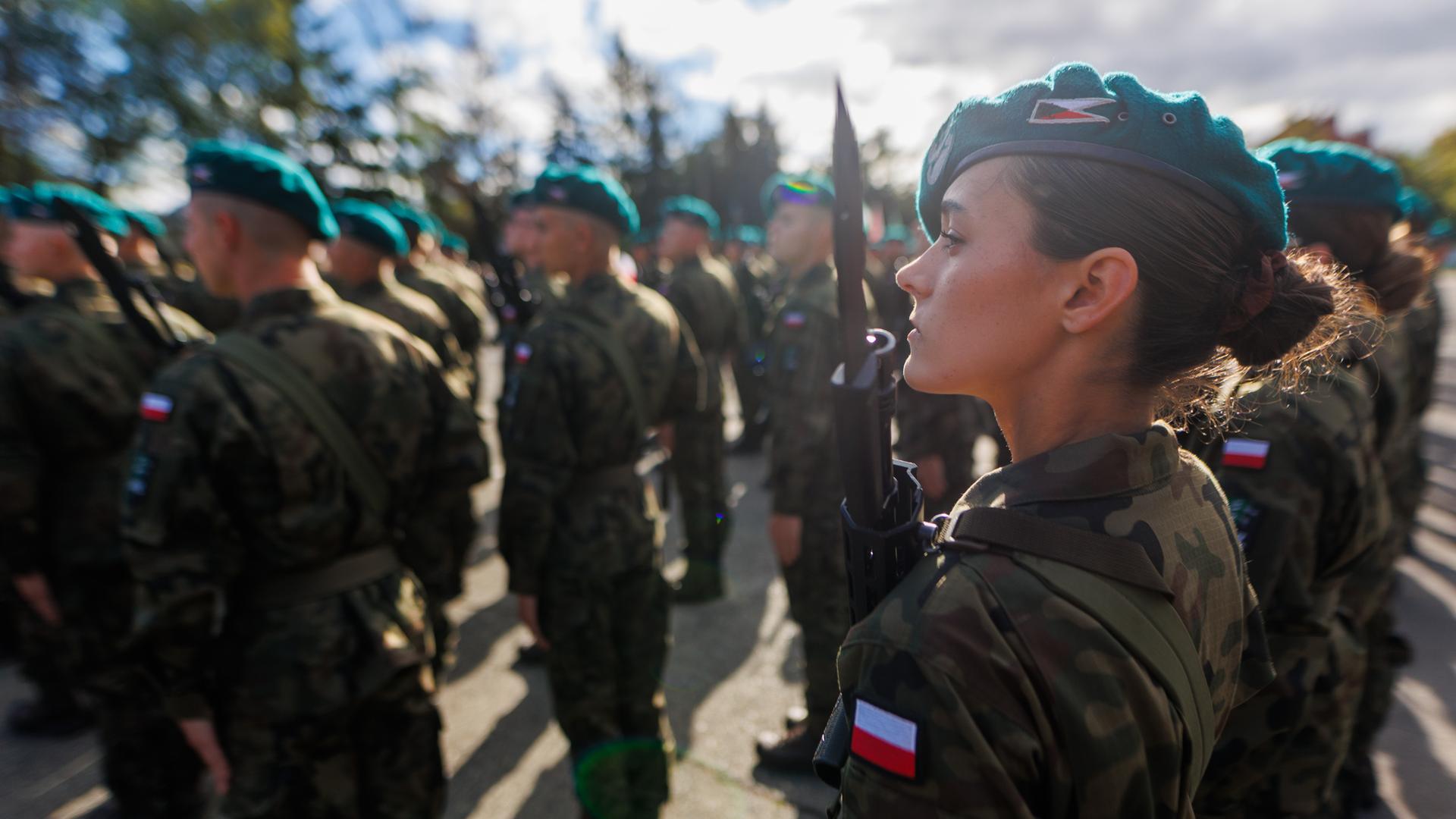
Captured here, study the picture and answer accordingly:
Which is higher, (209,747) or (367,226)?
(367,226)

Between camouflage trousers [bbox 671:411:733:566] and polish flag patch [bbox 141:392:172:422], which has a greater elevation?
polish flag patch [bbox 141:392:172:422]

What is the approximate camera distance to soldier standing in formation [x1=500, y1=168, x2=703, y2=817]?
2.65 metres

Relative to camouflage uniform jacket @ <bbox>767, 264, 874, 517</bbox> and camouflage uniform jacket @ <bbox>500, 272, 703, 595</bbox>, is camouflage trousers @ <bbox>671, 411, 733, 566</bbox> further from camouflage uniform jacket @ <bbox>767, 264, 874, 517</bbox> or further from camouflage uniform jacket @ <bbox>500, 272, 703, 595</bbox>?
camouflage uniform jacket @ <bbox>500, 272, 703, 595</bbox>

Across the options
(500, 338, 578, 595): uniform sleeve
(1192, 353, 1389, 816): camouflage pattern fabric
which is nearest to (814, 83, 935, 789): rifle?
(1192, 353, 1389, 816): camouflage pattern fabric

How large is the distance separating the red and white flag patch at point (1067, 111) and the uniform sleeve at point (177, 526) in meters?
2.02

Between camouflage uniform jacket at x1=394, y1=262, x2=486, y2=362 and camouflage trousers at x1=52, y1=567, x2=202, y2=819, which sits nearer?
camouflage trousers at x1=52, y1=567, x2=202, y2=819

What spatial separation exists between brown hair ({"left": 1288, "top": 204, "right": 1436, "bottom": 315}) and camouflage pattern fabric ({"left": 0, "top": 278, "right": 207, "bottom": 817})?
14.2ft

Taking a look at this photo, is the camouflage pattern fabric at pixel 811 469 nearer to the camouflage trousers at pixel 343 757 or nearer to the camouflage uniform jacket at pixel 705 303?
the camouflage trousers at pixel 343 757

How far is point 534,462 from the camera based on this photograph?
264 cm

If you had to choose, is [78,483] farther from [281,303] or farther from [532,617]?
[532,617]

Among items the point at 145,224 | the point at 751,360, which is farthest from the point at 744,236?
the point at 145,224

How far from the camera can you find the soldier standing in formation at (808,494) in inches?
131

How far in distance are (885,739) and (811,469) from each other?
8.45 feet

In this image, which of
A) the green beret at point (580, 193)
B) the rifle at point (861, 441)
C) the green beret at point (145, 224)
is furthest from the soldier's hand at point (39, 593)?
the rifle at point (861, 441)
